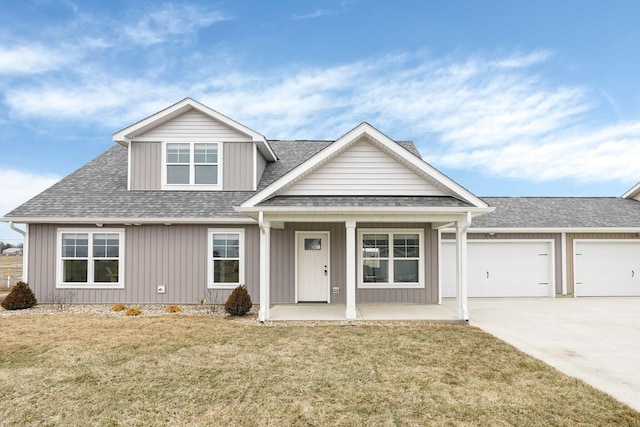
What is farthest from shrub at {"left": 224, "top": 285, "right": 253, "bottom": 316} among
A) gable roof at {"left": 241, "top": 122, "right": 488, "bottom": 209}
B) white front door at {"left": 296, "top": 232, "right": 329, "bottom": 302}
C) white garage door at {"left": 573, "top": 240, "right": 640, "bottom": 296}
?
white garage door at {"left": 573, "top": 240, "right": 640, "bottom": 296}

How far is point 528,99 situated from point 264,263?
1671 centimetres

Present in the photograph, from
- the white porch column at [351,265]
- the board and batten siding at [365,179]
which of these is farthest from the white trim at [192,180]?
the white porch column at [351,265]

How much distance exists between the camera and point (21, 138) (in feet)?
70.4

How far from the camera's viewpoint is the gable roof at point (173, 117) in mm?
12328

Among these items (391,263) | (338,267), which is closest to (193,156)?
(338,267)

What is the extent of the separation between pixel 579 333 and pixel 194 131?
1230 cm

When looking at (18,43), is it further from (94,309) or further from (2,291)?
(94,309)

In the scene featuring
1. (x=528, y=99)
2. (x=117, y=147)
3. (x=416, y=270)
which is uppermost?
(x=528, y=99)

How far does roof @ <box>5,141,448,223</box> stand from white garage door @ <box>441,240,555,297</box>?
7841 mm

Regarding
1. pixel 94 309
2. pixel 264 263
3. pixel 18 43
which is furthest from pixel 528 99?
pixel 18 43

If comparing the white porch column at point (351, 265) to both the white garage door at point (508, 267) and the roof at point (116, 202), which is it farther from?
the white garage door at point (508, 267)

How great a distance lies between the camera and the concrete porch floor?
942cm

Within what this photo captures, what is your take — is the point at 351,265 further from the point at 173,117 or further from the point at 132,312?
the point at 173,117

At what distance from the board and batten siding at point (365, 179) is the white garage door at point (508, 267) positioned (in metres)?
4.60
